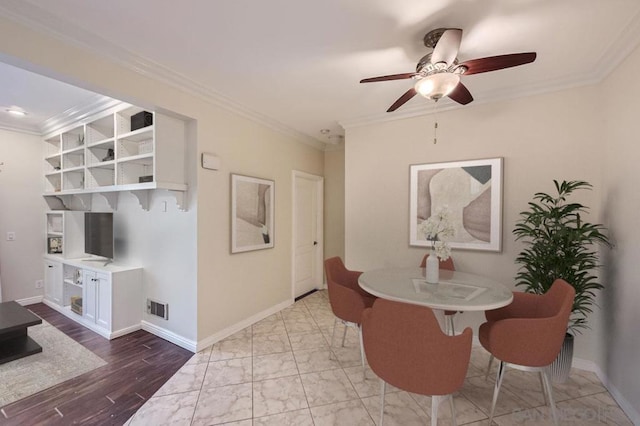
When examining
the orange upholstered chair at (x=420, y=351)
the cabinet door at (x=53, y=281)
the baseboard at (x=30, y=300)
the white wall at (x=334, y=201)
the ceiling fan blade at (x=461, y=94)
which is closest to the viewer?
the orange upholstered chair at (x=420, y=351)

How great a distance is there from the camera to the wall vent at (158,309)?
2.90m

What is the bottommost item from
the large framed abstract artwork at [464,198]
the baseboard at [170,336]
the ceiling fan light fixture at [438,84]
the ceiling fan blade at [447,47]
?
the baseboard at [170,336]

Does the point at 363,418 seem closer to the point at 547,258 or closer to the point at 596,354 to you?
the point at 547,258

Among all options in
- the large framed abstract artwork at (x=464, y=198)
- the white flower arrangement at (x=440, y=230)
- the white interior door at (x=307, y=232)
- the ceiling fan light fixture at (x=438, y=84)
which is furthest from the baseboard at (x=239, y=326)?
the ceiling fan light fixture at (x=438, y=84)

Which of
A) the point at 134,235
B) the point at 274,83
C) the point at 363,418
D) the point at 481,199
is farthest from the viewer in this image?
the point at 134,235

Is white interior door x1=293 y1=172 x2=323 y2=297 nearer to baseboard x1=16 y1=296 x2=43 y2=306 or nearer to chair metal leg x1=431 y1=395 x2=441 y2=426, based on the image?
chair metal leg x1=431 y1=395 x2=441 y2=426

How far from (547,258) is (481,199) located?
30.3 inches

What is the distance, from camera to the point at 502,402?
6.38ft

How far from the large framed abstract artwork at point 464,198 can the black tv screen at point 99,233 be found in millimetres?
3632

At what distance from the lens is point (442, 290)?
1.93 m

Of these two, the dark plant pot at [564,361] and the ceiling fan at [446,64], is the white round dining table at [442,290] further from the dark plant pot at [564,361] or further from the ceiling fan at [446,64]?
the ceiling fan at [446,64]

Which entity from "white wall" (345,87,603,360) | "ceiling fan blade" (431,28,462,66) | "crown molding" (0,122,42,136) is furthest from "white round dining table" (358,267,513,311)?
"crown molding" (0,122,42,136)

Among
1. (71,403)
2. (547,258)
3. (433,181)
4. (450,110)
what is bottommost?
(71,403)

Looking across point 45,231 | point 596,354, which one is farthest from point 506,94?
point 45,231
